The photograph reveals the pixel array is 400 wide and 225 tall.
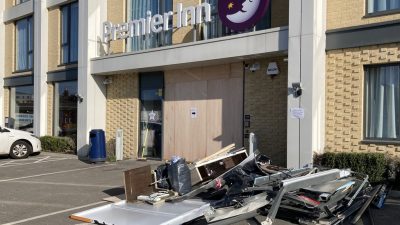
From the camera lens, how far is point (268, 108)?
12602mm

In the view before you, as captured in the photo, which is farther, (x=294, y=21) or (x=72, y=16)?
(x=72, y=16)

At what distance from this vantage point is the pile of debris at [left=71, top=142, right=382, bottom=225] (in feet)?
22.0

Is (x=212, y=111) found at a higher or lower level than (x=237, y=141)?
higher

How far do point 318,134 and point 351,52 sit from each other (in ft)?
6.79

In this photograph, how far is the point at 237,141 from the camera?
13.2 meters

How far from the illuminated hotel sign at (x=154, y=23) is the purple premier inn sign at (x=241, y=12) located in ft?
1.67

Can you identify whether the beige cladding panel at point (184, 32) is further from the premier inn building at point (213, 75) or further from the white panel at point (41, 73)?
the white panel at point (41, 73)

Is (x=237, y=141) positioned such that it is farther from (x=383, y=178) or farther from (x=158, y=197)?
(x=158, y=197)

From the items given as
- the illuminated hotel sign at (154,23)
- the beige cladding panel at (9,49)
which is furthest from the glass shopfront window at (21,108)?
the illuminated hotel sign at (154,23)

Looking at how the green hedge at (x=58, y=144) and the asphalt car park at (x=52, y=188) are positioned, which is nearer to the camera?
the asphalt car park at (x=52, y=188)

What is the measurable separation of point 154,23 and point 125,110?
12.5ft

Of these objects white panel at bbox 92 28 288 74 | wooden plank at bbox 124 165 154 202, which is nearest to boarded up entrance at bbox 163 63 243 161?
white panel at bbox 92 28 288 74

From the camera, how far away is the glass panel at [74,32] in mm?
19359

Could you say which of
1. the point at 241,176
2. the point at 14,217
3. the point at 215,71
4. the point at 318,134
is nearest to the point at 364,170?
the point at 318,134
